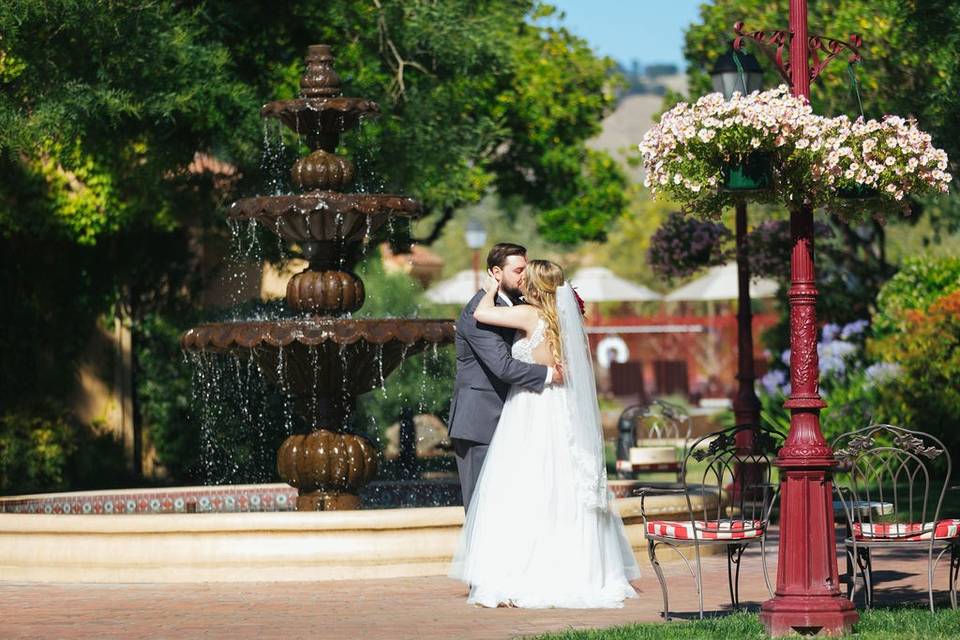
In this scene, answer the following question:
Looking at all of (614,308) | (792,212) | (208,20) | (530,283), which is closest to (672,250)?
(208,20)

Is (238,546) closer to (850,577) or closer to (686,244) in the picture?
(850,577)

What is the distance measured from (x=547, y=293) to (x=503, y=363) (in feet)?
1.56

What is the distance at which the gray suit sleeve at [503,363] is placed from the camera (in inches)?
378

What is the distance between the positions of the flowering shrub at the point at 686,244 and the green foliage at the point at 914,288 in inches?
135

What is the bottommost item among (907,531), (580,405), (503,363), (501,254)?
(907,531)

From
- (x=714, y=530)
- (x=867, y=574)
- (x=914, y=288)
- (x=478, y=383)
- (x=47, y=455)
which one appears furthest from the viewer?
(x=914, y=288)

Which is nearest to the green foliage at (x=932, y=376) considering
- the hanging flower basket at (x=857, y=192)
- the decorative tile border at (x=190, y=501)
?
the decorative tile border at (x=190, y=501)

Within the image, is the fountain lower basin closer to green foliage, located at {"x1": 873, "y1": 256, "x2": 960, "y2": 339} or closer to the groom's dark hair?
the groom's dark hair

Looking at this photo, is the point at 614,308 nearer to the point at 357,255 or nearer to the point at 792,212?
the point at 357,255

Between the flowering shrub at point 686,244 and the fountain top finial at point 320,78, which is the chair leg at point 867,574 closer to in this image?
the fountain top finial at point 320,78

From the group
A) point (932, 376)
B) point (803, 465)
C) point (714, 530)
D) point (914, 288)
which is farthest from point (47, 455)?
point (803, 465)

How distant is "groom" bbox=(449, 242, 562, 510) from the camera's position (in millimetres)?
9633

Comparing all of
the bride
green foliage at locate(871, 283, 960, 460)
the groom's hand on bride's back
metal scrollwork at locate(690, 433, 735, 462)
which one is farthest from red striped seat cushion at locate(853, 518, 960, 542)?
green foliage at locate(871, 283, 960, 460)

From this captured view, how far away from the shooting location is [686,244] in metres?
18.2
